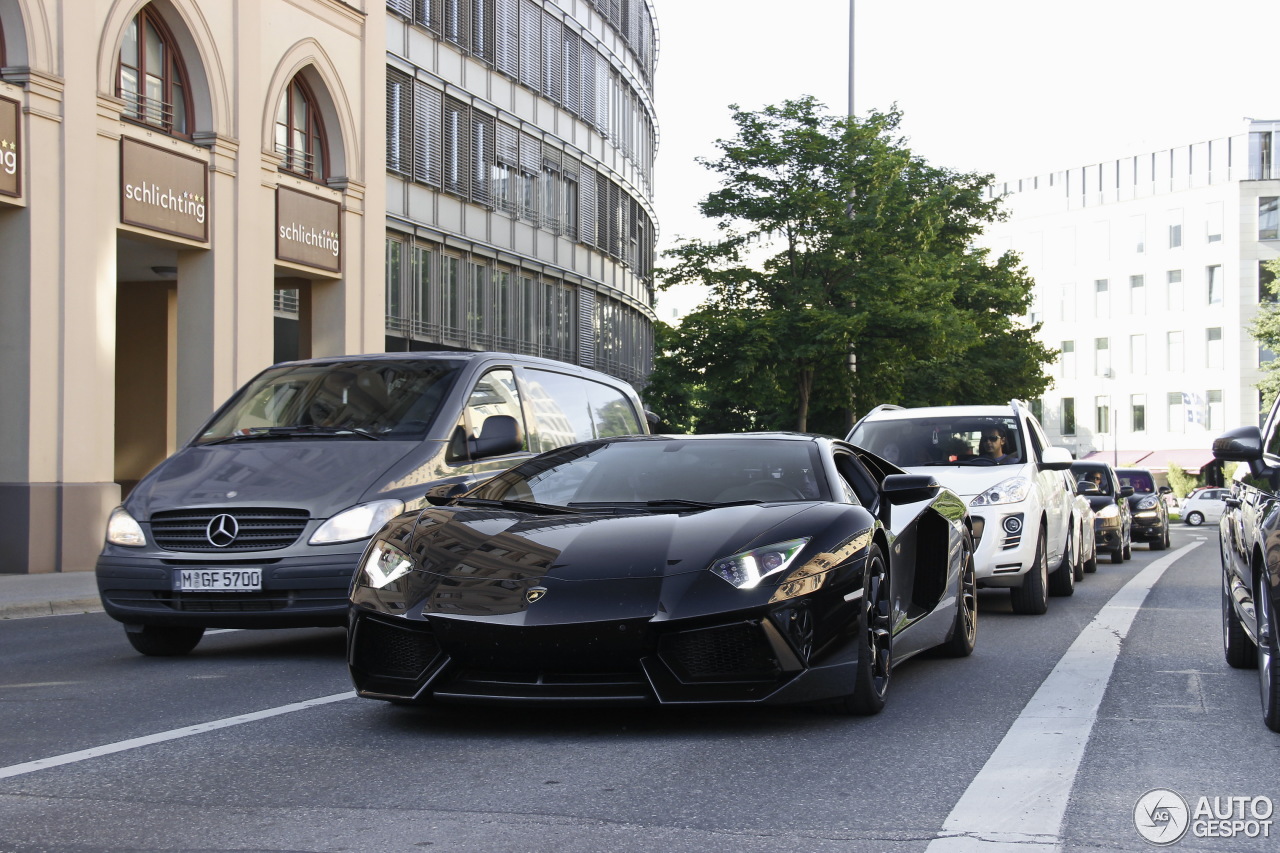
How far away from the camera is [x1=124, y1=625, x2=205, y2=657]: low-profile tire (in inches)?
341

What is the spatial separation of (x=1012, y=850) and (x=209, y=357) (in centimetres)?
1857

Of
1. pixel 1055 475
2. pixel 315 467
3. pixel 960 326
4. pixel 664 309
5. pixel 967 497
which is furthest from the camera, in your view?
pixel 664 309

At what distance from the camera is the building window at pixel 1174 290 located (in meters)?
92.4

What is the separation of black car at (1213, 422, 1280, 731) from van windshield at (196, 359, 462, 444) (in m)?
4.52

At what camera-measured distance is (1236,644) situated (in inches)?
310

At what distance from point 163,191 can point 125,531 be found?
40.6 ft

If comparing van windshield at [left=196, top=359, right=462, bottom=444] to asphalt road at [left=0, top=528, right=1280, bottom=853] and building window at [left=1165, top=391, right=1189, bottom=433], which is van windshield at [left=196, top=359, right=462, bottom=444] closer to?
asphalt road at [left=0, top=528, right=1280, bottom=853]

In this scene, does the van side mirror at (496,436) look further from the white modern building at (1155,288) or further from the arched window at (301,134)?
the white modern building at (1155,288)

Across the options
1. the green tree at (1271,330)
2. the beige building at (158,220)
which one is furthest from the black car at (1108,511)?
the green tree at (1271,330)

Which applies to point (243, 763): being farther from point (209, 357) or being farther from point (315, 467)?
point (209, 357)

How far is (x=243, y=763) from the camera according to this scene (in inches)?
206

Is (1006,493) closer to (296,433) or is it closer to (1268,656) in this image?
(296,433)

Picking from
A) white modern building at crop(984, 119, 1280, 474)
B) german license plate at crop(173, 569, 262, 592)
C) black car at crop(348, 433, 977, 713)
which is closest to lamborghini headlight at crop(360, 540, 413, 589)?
black car at crop(348, 433, 977, 713)

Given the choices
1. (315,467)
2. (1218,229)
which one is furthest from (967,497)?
(1218,229)
